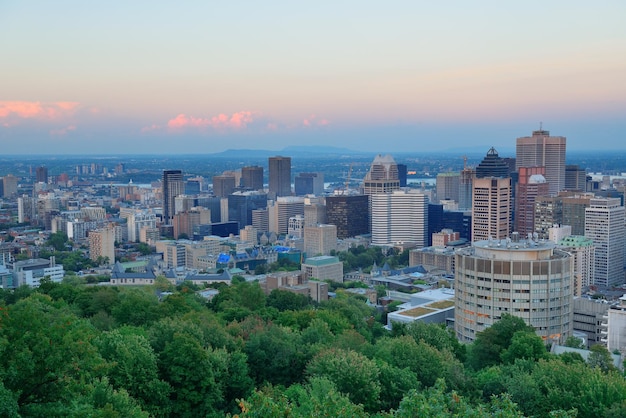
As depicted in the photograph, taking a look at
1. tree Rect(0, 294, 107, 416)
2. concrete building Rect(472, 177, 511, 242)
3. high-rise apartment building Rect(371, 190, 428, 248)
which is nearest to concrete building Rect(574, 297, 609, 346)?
tree Rect(0, 294, 107, 416)

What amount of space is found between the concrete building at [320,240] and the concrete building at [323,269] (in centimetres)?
1058

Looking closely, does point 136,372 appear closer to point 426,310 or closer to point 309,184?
point 426,310

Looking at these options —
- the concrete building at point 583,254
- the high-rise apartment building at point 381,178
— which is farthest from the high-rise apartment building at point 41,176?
the concrete building at point 583,254

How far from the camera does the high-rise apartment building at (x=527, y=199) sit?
186 feet

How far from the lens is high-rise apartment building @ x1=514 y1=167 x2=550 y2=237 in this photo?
56.8 metres

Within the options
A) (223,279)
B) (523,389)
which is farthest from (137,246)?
(523,389)

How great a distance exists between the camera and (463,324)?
24344 millimetres

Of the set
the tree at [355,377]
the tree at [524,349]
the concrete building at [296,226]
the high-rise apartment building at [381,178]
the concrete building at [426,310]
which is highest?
the high-rise apartment building at [381,178]

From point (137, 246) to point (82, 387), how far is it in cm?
5414

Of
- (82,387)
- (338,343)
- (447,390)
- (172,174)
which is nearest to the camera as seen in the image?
(82,387)

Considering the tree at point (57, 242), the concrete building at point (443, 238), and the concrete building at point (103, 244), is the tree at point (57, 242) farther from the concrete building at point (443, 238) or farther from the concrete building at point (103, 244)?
the concrete building at point (443, 238)

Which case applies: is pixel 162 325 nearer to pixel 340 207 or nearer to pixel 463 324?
pixel 463 324

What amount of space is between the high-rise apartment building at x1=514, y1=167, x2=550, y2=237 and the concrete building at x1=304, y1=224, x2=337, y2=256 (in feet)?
49.0

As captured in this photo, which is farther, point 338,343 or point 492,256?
point 492,256
